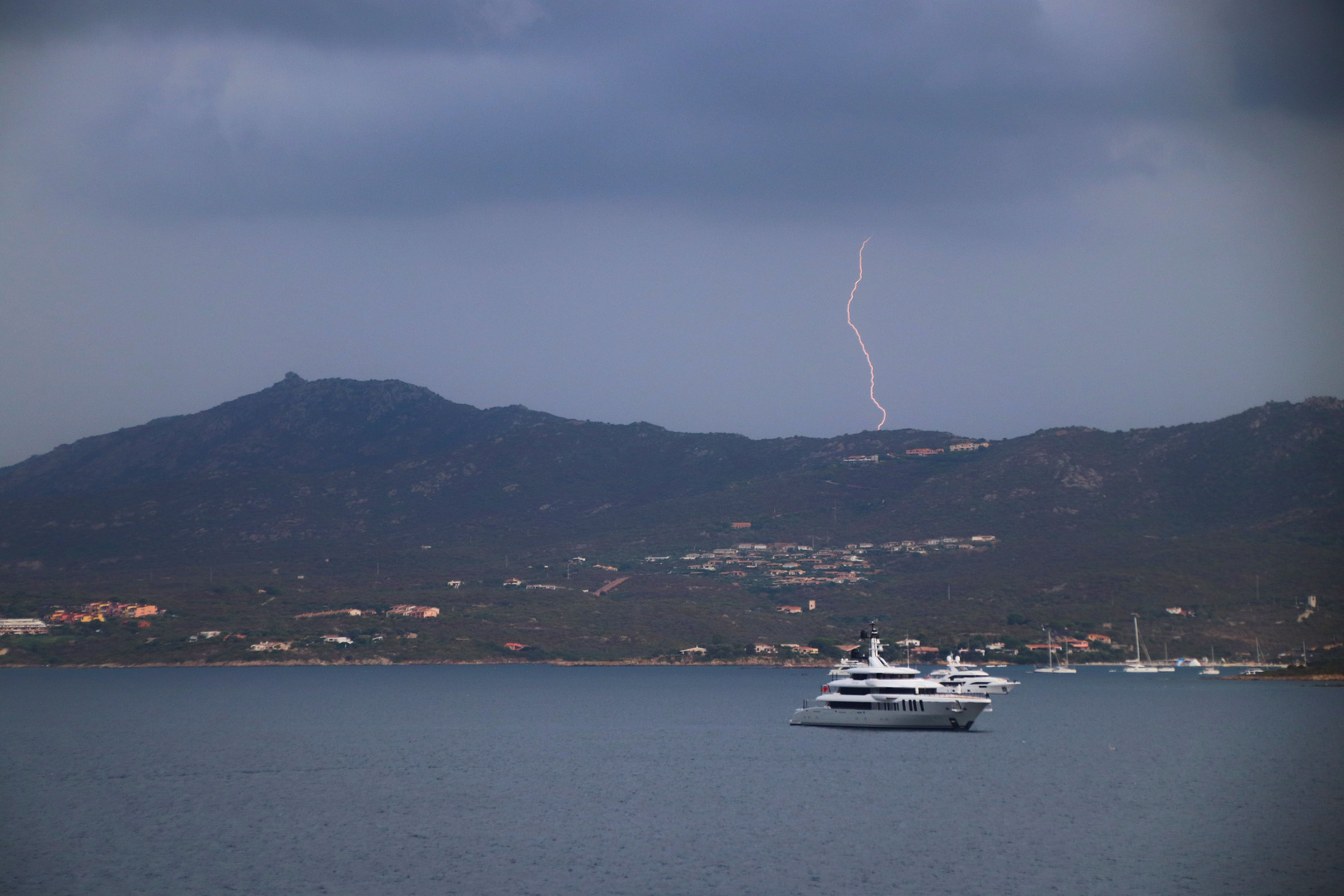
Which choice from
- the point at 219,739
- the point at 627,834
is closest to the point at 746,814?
the point at 627,834

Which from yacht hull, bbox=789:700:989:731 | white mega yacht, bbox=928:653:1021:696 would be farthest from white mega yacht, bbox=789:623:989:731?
white mega yacht, bbox=928:653:1021:696

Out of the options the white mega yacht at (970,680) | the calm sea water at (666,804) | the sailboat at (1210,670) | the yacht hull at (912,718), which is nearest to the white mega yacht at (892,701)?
the yacht hull at (912,718)

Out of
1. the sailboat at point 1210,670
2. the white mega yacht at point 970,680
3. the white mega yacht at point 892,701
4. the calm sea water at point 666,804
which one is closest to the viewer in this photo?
the calm sea water at point 666,804

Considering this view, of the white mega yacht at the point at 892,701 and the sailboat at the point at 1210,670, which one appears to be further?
the sailboat at the point at 1210,670

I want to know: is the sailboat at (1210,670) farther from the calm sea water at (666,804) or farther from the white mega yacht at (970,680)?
the calm sea water at (666,804)

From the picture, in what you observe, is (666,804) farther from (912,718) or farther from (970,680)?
(970,680)

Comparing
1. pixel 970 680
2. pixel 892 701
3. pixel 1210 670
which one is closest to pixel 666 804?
pixel 892 701
